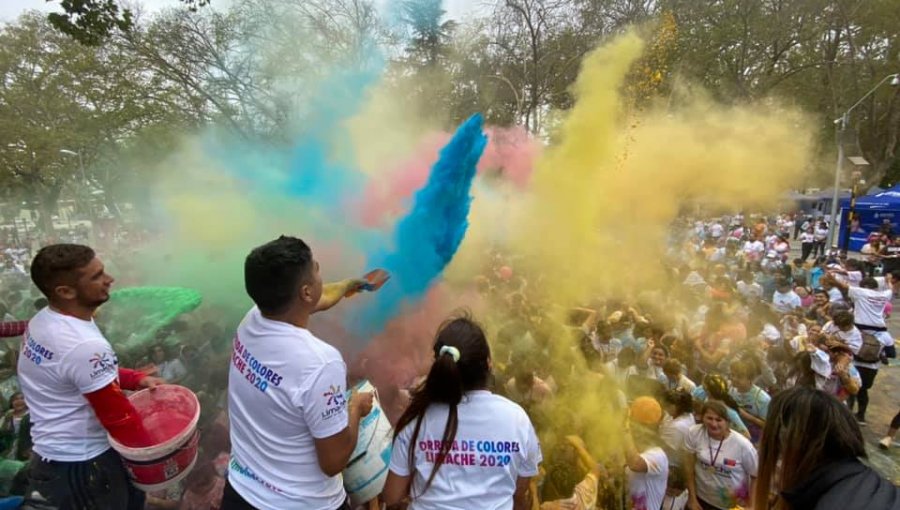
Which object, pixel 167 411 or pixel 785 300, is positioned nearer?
pixel 167 411

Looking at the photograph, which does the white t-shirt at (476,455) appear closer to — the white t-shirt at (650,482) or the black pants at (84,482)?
the black pants at (84,482)

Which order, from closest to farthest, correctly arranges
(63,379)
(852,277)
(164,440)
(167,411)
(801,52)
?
(63,379) → (164,440) → (167,411) → (852,277) → (801,52)

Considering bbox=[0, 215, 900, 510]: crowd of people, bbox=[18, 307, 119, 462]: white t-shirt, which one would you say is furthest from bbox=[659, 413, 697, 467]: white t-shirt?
bbox=[18, 307, 119, 462]: white t-shirt

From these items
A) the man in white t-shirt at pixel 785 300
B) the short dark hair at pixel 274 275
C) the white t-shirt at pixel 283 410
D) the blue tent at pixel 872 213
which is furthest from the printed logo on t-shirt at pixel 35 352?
the blue tent at pixel 872 213

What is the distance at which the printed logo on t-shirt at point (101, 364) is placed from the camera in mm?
1894

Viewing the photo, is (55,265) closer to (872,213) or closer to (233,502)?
(233,502)

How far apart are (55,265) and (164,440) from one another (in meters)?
0.84

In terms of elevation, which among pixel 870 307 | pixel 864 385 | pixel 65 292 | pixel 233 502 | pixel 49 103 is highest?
pixel 49 103

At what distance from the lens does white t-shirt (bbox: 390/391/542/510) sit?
1645 millimetres

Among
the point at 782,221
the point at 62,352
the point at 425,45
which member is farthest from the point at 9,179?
the point at 782,221

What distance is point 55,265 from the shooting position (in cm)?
198

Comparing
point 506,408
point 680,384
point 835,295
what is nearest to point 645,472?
point 680,384

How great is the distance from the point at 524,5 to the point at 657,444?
15113 mm

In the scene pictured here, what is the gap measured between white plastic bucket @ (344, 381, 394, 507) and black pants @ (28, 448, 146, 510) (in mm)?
937
